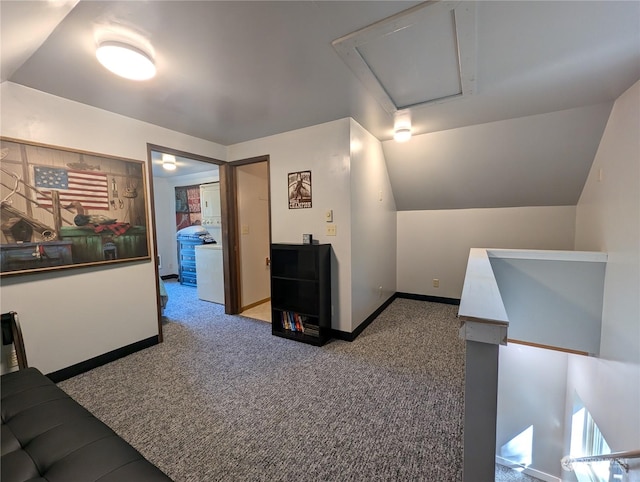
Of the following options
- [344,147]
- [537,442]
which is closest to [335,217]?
[344,147]

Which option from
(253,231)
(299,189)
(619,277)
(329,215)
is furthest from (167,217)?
(619,277)

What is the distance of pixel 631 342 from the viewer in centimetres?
196

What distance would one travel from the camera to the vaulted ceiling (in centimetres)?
130

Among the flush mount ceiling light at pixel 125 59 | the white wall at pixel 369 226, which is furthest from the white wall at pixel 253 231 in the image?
the flush mount ceiling light at pixel 125 59

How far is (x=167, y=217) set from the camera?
609cm

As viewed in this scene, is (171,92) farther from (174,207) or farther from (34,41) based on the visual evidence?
(174,207)

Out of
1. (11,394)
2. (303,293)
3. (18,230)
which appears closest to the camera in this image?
(11,394)

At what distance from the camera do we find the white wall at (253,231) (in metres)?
3.75

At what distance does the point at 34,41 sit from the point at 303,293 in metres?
2.71

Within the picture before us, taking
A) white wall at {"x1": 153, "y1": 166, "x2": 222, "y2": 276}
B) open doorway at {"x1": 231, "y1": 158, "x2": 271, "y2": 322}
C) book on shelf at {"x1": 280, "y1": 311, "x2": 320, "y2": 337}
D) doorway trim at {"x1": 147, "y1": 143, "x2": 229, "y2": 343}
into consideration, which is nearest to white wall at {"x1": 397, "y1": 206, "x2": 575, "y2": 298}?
book on shelf at {"x1": 280, "y1": 311, "x2": 320, "y2": 337}

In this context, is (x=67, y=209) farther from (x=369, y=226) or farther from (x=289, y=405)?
(x=369, y=226)

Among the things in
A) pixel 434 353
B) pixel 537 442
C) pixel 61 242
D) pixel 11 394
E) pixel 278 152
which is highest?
pixel 278 152

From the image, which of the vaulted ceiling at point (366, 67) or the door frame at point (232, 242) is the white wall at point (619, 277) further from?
the door frame at point (232, 242)

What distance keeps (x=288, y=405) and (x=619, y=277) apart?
2.91 meters
